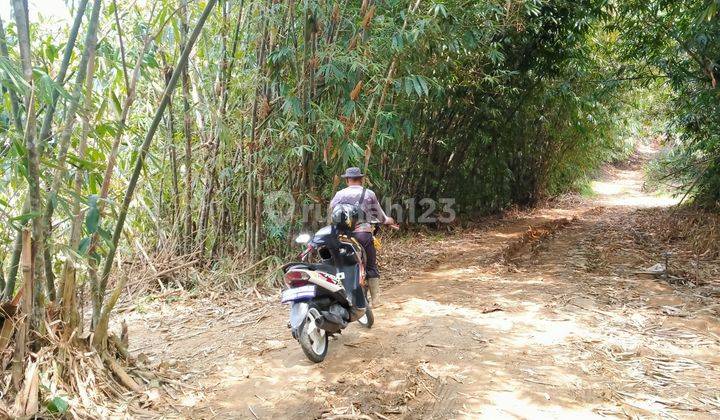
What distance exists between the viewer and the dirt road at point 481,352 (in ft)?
9.45

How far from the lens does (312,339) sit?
352 cm

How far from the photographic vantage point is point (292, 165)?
18.5 feet

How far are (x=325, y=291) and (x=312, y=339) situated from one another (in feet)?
1.01

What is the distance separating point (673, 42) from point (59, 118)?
28.8ft

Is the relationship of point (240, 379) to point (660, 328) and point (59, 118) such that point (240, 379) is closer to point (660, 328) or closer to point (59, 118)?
point (59, 118)

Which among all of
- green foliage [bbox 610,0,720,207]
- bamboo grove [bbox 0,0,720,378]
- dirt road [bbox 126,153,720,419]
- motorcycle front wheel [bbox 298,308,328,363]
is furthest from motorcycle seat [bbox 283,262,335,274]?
green foliage [bbox 610,0,720,207]

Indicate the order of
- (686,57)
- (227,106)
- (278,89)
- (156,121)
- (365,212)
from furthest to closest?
(686,57) < (227,106) < (278,89) < (365,212) < (156,121)

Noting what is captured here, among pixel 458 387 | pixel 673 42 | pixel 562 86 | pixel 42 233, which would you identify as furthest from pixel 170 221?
pixel 673 42

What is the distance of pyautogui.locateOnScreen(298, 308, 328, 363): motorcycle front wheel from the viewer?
3.42m

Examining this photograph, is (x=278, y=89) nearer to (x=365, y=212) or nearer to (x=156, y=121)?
(x=365, y=212)

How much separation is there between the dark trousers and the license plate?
0.99 metres

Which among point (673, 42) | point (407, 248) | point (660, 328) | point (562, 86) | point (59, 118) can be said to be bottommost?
point (407, 248)

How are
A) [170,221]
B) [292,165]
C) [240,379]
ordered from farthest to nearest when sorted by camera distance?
[170,221], [292,165], [240,379]

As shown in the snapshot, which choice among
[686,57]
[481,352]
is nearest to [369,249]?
[481,352]
